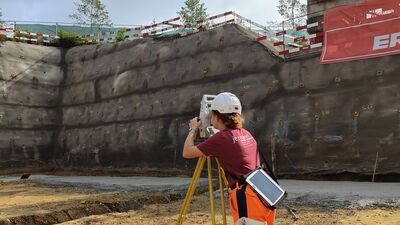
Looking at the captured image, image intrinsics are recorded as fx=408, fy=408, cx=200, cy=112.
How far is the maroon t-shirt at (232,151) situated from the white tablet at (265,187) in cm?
15

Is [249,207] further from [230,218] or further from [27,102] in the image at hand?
[27,102]

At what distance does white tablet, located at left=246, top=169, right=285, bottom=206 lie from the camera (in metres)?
3.15

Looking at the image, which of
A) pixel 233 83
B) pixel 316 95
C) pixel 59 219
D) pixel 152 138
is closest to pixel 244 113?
pixel 233 83

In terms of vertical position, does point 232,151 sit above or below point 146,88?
below

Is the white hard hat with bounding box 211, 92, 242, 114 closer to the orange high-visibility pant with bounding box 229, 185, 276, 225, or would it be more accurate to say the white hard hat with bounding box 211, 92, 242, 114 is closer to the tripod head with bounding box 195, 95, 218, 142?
the tripod head with bounding box 195, 95, 218, 142

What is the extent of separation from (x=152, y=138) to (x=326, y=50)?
7836 mm

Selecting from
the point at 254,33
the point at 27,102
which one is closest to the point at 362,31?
the point at 254,33

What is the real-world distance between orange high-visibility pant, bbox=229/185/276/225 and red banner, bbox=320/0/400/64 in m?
8.55

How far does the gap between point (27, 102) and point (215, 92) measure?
36.4 ft

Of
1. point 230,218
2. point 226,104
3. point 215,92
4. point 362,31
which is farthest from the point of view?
point 215,92

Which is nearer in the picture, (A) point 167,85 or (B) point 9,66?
(A) point 167,85

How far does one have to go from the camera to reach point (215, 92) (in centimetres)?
1433

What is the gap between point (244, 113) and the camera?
43.3 ft

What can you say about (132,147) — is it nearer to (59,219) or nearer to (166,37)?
(166,37)
